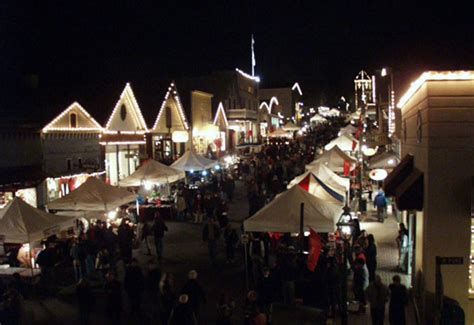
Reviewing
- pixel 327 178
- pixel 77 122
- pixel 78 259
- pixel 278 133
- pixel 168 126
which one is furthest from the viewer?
pixel 278 133

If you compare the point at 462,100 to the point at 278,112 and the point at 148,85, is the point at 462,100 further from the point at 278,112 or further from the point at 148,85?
the point at 278,112

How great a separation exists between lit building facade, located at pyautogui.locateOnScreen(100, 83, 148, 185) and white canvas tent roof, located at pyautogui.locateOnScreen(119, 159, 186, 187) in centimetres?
585

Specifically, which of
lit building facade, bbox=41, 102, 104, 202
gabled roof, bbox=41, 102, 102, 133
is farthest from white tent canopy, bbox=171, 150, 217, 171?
gabled roof, bbox=41, 102, 102, 133

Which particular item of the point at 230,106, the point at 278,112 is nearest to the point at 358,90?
the point at 278,112

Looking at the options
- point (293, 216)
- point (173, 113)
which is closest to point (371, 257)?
point (293, 216)

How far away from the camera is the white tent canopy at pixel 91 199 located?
1684 cm

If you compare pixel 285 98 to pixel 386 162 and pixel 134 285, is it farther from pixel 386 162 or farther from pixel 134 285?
pixel 134 285

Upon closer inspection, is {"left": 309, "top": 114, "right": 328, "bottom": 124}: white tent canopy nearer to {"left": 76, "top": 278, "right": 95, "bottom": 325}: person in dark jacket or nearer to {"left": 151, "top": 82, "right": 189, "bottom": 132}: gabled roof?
{"left": 151, "top": 82, "right": 189, "bottom": 132}: gabled roof

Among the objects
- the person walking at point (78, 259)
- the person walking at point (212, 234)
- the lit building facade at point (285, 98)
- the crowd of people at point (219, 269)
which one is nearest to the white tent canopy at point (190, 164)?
the crowd of people at point (219, 269)

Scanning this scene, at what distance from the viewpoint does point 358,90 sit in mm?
70000

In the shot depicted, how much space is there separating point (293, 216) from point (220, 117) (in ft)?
115

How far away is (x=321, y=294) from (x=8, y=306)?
255 inches

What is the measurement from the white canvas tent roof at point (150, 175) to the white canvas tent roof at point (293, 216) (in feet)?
33.0

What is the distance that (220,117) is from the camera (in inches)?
1866
